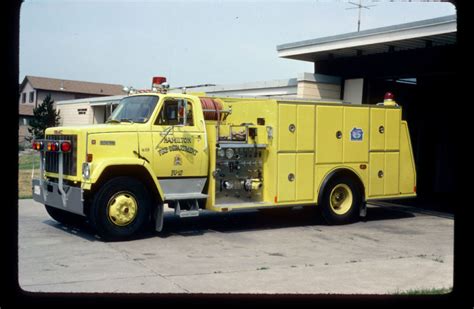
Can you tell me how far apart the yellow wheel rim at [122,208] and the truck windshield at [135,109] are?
1.48 meters

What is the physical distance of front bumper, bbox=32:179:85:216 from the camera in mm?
9648

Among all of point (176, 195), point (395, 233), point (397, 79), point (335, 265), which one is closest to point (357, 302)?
point (335, 265)

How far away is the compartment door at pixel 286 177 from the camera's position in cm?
1153

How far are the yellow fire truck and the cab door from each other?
0.02 metres

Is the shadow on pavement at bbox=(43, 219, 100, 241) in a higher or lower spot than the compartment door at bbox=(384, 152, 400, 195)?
lower

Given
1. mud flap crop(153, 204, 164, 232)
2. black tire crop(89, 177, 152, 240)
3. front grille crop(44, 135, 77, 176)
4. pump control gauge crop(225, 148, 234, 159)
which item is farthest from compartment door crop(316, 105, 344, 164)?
front grille crop(44, 135, 77, 176)

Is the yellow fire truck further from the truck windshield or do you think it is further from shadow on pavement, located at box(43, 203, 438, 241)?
shadow on pavement, located at box(43, 203, 438, 241)

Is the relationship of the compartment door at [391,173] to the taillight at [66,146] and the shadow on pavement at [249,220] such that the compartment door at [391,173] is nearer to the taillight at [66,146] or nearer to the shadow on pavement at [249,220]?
the shadow on pavement at [249,220]

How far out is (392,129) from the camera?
13195 mm

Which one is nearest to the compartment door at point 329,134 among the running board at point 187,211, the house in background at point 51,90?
the running board at point 187,211

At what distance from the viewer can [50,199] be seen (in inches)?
413

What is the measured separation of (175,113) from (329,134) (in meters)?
3.48
